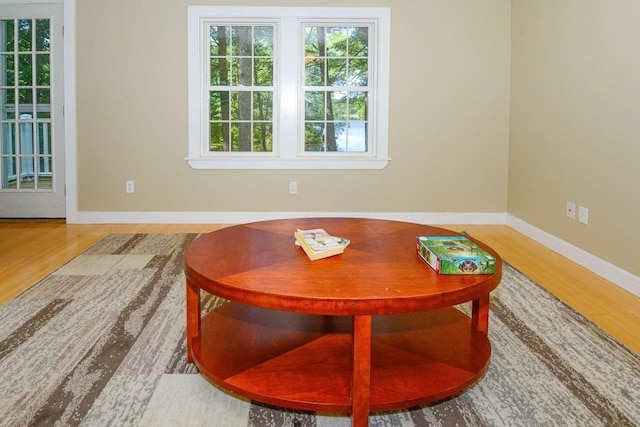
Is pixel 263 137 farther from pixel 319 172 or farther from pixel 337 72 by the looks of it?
pixel 337 72

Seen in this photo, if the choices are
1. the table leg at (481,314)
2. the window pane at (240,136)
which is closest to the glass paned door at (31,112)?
the window pane at (240,136)

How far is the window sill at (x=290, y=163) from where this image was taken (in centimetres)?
499

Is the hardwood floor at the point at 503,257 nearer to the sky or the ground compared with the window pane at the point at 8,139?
nearer to the ground

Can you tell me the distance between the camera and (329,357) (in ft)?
5.59

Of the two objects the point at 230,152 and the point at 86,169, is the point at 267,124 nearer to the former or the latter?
the point at 230,152

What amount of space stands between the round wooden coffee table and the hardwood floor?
100 cm

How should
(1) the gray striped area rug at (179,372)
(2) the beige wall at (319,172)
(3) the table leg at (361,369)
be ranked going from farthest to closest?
(2) the beige wall at (319,172), (1) the gray striped area rug at (179,372), (3) the table leg at (361,369)

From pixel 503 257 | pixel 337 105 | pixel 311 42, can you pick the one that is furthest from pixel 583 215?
pixel 311 42

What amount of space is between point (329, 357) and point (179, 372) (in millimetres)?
570

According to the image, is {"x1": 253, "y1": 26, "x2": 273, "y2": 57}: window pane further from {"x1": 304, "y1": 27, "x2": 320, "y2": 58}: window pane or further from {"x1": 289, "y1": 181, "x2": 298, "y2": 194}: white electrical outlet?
{"x1": 289, "y1": 181, "x2": 298, "y2": 194}: white electrical outlet

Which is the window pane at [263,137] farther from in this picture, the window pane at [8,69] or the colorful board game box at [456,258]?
the colorful board game box at [456,258]

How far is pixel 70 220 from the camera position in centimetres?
501

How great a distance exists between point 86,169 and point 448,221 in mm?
3501

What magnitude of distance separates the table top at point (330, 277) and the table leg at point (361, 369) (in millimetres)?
43
